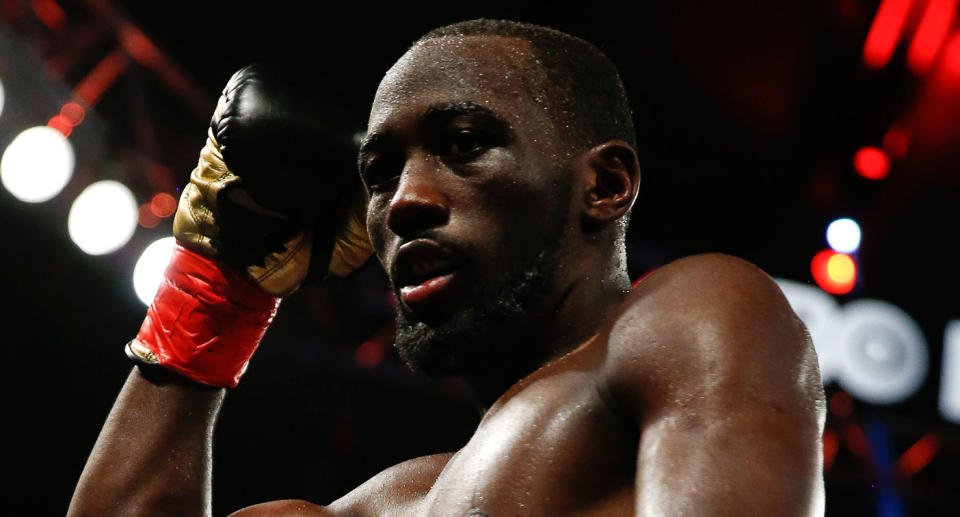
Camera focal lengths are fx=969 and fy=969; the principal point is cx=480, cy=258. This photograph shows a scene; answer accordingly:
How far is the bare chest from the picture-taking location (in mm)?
999

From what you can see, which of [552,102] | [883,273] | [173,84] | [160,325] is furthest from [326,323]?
[552,102]

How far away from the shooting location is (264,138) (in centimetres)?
159

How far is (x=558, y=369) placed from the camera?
1168 mm

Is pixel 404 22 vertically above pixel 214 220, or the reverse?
pixel 214 220

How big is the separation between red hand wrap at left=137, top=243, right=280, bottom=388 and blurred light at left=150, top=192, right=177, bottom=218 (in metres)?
2.79

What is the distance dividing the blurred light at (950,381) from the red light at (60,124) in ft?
14.5

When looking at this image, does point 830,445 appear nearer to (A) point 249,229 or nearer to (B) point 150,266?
(B) point 150,266

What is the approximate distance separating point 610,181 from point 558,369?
34 cm

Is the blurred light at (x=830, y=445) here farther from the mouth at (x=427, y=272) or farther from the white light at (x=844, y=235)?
the mouth at (x=427, y=272)

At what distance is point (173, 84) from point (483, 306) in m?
3.52

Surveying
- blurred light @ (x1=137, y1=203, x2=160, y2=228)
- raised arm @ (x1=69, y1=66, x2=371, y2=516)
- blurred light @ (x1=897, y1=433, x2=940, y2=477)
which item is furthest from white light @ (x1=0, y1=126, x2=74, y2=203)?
blurred light @ (x1=897, y1=433, x2=940, y2=477)

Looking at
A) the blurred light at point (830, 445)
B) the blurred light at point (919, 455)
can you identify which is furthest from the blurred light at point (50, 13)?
the blurred light at point (919, 455)

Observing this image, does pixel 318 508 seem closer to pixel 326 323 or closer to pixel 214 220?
pixel 214 220

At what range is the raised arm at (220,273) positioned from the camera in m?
1.59
